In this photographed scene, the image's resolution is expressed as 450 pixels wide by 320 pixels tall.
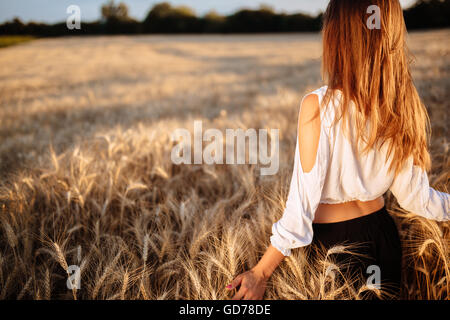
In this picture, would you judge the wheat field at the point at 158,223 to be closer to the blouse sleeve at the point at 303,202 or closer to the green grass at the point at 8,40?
the blouse sleeve at the point at 303,202

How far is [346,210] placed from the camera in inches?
42.2

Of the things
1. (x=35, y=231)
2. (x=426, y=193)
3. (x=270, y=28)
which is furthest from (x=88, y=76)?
(x=270, y=28)

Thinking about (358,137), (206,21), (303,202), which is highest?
(206,21)

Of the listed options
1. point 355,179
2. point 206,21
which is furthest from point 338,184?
point 206,21

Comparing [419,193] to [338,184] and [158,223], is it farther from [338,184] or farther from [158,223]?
[158,223]

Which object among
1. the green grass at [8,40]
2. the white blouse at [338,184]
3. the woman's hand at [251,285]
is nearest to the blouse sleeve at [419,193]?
the white blouse at [338,184]

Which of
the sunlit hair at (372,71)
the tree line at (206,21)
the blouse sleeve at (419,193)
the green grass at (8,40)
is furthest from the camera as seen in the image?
the tree line at (206,21)

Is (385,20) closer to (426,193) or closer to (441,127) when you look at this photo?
(426,193)

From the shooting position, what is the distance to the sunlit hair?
0.84m

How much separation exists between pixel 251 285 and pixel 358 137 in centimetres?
74

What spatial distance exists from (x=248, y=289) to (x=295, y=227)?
321mm

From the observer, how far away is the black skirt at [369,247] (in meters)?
1.04

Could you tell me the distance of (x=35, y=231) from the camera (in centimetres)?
147

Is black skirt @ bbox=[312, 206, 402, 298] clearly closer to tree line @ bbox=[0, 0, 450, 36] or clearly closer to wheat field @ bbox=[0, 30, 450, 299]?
wheat field @ bbox=[0, 30, 450, 299]
